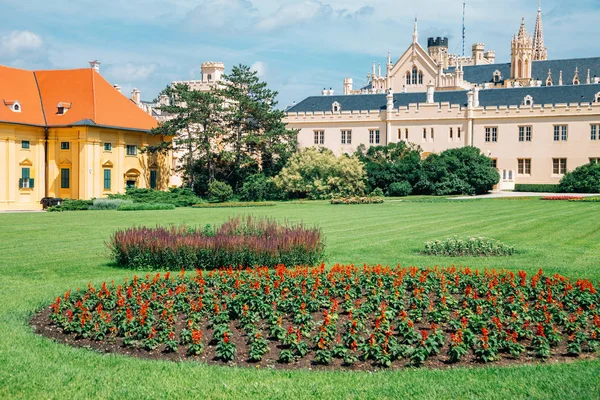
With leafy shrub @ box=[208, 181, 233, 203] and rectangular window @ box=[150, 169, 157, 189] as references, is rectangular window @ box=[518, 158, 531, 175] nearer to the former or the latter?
leafy shrub @ box=[208, 181, 233, 203]

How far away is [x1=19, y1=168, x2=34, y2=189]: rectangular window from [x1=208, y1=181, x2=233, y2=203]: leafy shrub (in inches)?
522

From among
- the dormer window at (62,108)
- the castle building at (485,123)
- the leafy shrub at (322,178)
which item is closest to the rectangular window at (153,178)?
the dormer window at (62,108)

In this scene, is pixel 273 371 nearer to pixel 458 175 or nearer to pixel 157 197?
pixel 157 197

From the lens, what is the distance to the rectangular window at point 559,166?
2459 inches

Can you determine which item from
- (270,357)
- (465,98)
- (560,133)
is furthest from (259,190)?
(270,357)

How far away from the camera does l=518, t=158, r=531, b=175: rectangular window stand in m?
63.8

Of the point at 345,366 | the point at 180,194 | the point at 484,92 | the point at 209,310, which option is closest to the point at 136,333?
the point at 209,310

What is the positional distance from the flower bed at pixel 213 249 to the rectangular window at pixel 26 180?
36395 millimetres

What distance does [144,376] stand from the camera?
333 inches

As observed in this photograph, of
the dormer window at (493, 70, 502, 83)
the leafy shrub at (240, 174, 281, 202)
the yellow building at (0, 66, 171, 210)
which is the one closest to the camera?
the yellow building at (0, 66, 171, 210)

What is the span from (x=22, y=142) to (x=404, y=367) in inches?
1859

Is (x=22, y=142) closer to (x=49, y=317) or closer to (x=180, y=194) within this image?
(x=180, y=194)

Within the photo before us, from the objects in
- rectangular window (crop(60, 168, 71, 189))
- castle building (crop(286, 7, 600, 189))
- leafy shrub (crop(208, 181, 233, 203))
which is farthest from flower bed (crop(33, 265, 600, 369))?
castle building (crop(286, 7, 600, 189))

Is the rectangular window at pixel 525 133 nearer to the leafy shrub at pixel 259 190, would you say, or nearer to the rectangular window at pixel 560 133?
the rectangular window at pixel 560 133
